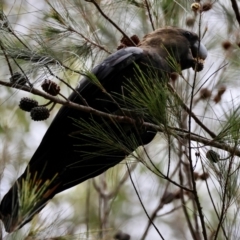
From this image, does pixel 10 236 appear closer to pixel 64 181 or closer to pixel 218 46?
pixel 64 181

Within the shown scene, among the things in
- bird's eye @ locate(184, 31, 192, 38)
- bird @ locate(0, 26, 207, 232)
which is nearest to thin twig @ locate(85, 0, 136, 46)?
bird @ locate(0, 26, 207, 232)

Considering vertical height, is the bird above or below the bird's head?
below

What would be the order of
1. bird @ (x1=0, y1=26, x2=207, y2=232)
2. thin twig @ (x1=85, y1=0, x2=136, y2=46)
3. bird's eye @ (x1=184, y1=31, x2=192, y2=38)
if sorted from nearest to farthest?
1. thin twig @ (x1=85, y1=0, x2=136, y2=46)
2. bird @ (x1=0, y1=26, x2=207, y2=232)
3. bird's eye @ (x1=184, y1=31, x2=192, y2=38)

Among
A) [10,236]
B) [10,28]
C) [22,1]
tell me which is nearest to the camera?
[10,236]

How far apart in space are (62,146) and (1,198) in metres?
0.33

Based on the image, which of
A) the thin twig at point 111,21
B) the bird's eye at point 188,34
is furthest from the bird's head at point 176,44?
the thin twig at point 111,21

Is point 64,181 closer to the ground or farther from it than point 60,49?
closer to the ground

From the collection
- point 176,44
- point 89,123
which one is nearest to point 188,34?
point 176,44

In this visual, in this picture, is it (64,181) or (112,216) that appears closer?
(64,181)

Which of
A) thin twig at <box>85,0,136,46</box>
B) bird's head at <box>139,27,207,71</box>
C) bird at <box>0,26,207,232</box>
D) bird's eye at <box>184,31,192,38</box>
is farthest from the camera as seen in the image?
bird's eye at <box>184,31,192,38</box>

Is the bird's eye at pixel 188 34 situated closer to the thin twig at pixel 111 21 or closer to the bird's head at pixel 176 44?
the bird's head at pixel 176 44

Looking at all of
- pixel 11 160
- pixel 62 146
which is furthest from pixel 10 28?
pixel 11 160

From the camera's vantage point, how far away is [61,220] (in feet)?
6.24

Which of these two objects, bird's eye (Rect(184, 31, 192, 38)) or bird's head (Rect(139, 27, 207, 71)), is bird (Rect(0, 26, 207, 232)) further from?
bird's eye (Rect(184, 31, 192, 38))
